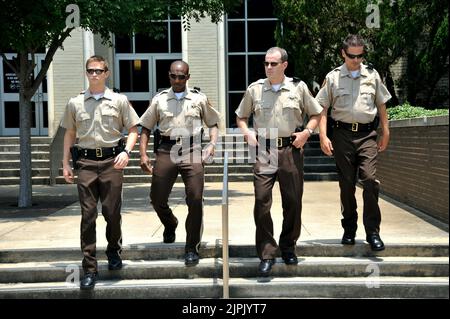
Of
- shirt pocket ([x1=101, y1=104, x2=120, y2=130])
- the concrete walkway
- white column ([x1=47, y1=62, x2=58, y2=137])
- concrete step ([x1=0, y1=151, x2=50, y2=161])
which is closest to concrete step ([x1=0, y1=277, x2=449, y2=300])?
the concrete walkway

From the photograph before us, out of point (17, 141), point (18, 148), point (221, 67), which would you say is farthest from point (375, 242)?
point (221, 67)

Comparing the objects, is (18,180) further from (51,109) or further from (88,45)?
(88,45)

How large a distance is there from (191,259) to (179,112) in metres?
1.43

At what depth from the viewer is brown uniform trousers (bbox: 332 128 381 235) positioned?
633cm

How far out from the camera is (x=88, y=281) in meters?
5.96

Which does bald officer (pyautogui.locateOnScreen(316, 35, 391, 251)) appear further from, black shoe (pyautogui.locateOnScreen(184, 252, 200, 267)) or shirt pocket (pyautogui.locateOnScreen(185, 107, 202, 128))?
black shoe (pyautogui.locateOnScreen(184, 252, 200, 267))

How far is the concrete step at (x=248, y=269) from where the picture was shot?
6254mm

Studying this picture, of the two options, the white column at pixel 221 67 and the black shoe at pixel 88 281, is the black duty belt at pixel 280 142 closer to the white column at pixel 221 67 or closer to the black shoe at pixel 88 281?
the black shoe at pixel 88 281

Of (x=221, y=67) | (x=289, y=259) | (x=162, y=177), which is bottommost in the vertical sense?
(x=289, y=259)

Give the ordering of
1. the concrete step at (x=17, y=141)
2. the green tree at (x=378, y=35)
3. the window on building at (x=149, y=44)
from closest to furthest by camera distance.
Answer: the green tree at (x=378, y=35), the concrete step at (x=17, y=141), the window on building at (x=149, y=44)

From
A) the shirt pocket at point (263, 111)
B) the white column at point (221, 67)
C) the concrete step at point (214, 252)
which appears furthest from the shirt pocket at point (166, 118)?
the white column at point (221, 67)

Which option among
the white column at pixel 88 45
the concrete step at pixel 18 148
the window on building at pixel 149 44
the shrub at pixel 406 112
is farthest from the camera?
the window on building at pixel 149 44

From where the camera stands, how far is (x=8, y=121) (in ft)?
60.8
